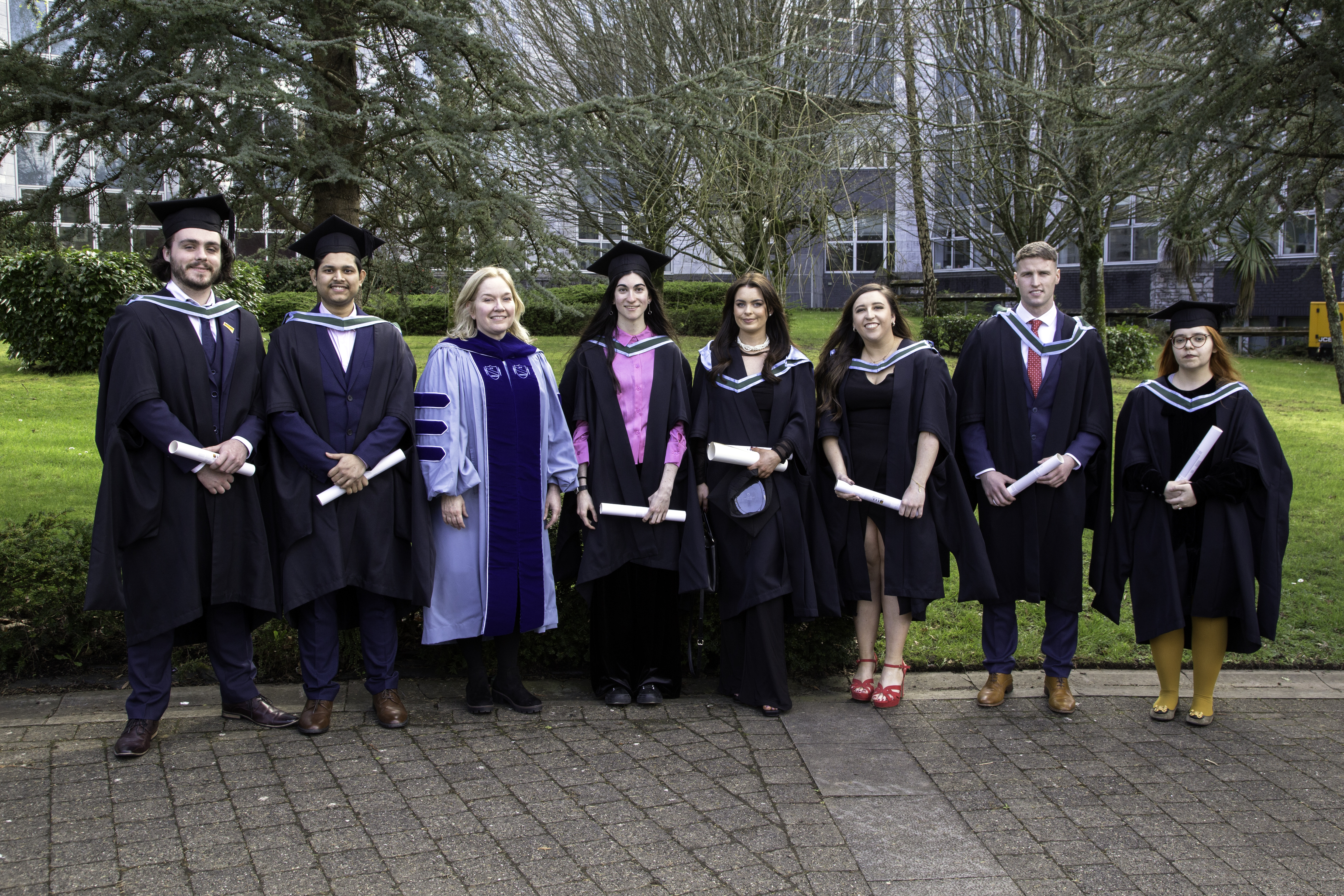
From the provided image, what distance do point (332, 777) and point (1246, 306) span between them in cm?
2614

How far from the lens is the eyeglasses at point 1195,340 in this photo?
4480mm

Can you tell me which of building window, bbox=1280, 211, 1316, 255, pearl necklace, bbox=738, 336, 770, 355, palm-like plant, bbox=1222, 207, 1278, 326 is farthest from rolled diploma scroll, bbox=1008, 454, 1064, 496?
building window, bbox=1280, 211, 1316, 255

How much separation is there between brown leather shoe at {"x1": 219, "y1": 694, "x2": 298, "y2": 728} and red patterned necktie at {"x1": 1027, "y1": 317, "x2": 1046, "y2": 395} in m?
3.51

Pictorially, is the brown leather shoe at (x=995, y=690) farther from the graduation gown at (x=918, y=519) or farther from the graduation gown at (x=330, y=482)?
the graduation gown at (x=330, y=482)

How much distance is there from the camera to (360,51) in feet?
20.4

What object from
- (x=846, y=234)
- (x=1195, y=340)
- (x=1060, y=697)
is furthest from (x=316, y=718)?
(x=846, y=234)

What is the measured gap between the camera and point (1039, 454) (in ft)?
15.4

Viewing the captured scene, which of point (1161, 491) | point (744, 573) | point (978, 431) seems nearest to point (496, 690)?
point (744, 573)

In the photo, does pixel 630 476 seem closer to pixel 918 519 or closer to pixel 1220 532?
pixel 918 519

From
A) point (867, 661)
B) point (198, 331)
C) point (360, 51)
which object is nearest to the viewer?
point (198, 331)

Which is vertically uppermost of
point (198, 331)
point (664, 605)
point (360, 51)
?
point (360, 51)

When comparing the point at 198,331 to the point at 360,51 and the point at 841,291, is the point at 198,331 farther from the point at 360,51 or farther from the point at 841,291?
the point at 841,291

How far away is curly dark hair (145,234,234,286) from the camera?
4234 mm

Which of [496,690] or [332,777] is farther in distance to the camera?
[496,690]
